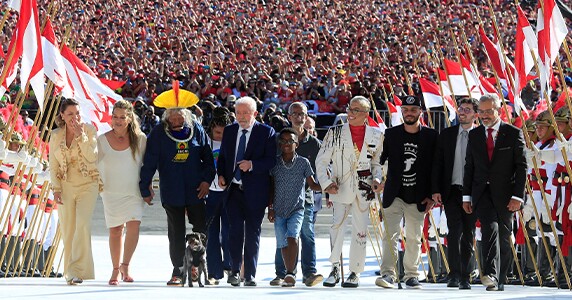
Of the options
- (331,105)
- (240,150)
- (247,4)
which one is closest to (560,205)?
(240,150)

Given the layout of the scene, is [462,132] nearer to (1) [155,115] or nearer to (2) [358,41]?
(1) [155,115]

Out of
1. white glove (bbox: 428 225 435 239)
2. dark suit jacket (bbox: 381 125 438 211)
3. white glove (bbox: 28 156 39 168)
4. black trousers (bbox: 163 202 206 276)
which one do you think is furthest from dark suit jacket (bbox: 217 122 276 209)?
white glove (bbox: 428 225 435 239)

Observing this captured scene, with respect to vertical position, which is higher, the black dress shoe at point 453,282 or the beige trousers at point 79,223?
the beige trousers at point 79,223

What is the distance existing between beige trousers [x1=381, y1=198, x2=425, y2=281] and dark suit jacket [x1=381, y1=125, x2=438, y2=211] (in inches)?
3.6


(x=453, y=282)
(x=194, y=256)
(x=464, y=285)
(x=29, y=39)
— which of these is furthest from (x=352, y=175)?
(x=29, y=39)

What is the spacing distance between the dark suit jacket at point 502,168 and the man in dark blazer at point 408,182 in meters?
0.59

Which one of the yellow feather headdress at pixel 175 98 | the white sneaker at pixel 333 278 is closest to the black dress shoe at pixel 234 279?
the white sneaker at pixel 333 278

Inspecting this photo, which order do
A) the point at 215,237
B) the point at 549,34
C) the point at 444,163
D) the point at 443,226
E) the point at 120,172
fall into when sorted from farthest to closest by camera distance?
the point at 443,226, the point at 215,237, the point at 549,34, the point at 120,172, the point at 444,163

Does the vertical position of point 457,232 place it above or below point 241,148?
below

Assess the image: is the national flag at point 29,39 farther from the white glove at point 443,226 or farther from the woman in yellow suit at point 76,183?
the white glove at point 443,226

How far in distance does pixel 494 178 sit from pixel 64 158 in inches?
147

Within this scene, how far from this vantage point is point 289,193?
12.5 metres

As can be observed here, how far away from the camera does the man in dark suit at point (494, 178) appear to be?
456 inches

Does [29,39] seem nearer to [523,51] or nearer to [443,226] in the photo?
[523,51]
